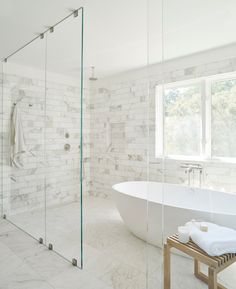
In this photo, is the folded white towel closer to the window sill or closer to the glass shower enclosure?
the window sill

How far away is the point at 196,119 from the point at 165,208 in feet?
4.73

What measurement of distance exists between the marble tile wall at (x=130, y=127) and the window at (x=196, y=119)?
13 cm

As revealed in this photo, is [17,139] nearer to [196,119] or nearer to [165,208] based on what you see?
[165,208]

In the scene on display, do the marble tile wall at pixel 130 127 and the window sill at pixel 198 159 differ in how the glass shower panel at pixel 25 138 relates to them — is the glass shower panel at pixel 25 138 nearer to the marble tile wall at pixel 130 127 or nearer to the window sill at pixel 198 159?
the marble tile wall at pixel 130 127

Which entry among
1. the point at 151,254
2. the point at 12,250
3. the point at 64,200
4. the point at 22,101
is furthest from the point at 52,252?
the point at 22,101

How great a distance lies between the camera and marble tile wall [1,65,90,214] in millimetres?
2848

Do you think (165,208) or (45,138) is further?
(45,138)

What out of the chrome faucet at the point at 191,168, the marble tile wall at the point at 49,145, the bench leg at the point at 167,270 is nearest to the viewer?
the bench leg at the point at 167,270

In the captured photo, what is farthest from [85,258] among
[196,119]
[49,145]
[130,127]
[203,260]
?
[196,119]

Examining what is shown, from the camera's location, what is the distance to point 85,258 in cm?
225

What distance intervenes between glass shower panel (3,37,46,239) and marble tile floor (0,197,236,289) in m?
0.10

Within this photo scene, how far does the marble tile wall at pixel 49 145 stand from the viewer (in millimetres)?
2848

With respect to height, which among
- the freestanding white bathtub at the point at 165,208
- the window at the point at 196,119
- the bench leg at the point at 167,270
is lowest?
the bench leg at the point at 167,270

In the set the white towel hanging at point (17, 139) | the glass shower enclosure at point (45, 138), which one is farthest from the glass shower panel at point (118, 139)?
the white towel hanging at point (17, 139)
